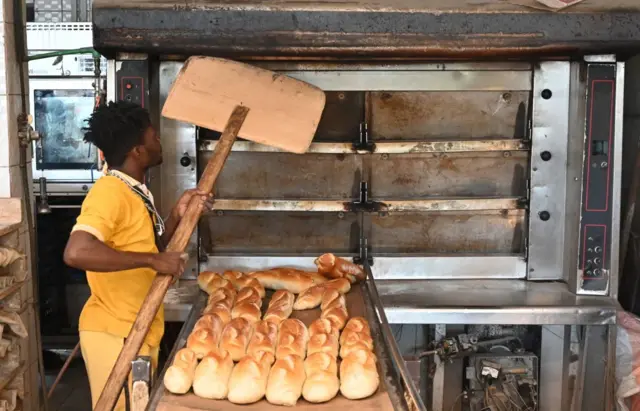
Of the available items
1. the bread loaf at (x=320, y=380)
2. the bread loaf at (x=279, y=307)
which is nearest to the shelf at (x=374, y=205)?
the bread loaf at (x=279, y=307)

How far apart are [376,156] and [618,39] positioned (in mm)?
1148

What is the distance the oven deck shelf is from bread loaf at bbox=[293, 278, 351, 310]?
28 cm

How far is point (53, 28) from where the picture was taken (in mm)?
4676

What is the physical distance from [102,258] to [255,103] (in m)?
0.88

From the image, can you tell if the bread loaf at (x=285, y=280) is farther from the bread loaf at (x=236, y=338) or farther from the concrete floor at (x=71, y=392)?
the concrete floor at (x=71, y=392)

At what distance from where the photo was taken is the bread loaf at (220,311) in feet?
7.51

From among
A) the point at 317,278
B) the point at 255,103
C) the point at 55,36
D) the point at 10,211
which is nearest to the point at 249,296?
the point at 317,278

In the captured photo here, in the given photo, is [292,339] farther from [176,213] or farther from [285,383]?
[176,213]

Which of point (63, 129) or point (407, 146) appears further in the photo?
point (63, 129)

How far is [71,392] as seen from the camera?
4.64 m

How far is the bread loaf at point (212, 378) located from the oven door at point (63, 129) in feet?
10.7

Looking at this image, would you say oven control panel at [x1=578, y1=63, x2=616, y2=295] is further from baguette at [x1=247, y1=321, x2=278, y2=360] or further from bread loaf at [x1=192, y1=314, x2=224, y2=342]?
bread loaf at [x1=192, y1=314, x2=224, y2=342]

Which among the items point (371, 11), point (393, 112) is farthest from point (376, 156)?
point (371, 11)

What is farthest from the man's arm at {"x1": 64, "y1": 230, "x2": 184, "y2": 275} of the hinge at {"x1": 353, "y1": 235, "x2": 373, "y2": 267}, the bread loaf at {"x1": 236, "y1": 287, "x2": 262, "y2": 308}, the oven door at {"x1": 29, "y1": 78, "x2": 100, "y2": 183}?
the oven door at {"x1": 29, "y1": 78, "x2": 100, "y2": 183}
